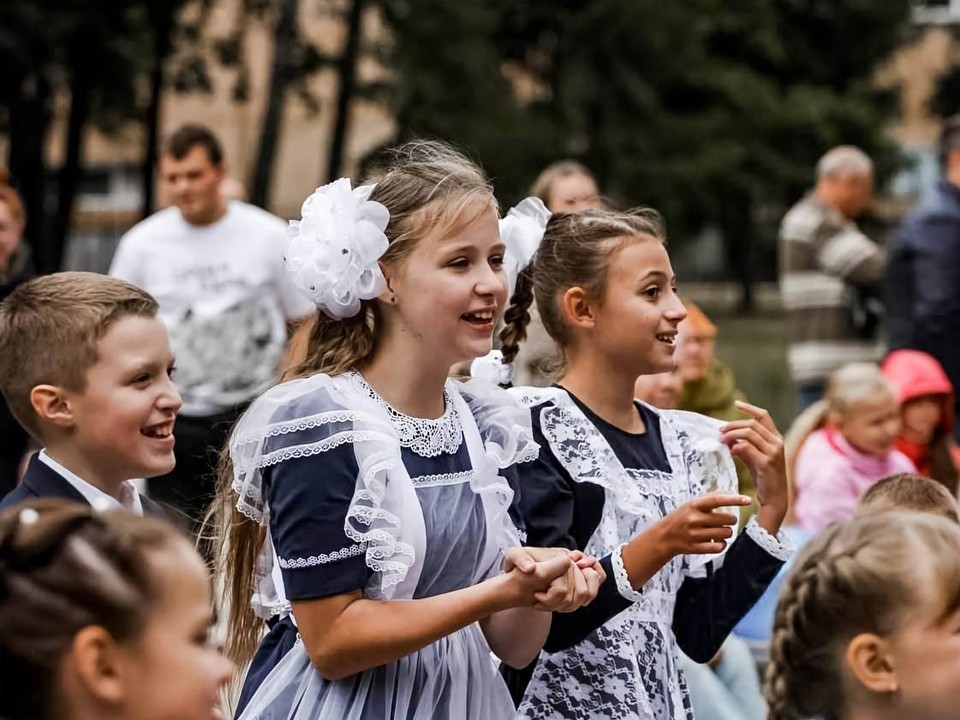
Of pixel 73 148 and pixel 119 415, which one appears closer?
pixel 119 415

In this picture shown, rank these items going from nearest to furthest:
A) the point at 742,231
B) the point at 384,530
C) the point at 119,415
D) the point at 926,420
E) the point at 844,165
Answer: the point at 384,530 → the point at 119,415 → the point at 926,420 → the point at 844,165 → the point at 742,231

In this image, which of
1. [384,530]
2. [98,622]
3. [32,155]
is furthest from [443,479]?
[32,155]

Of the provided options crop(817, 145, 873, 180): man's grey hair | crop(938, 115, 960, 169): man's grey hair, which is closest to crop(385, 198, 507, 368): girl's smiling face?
crop(938, 115, 960, 169): man's grey hair

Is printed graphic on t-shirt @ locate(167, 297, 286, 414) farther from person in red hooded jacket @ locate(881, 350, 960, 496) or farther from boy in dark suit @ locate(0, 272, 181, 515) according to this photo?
boy in dark suit @ locate(0, 272, 181, 515)

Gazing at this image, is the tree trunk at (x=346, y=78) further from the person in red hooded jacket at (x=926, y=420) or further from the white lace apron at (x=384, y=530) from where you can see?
the white lace apron at (x=384, y=530)

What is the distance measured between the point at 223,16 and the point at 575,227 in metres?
27.5

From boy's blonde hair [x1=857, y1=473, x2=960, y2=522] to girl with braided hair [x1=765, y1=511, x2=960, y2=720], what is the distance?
4.35 ft

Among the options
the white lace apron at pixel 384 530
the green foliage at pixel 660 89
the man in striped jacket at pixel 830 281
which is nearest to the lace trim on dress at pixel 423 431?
the white lace apron at pixel 384 530

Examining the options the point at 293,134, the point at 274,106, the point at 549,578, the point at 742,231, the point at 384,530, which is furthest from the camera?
A: the point at 293,134

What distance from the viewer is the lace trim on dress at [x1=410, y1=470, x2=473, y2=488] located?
3.26 metres

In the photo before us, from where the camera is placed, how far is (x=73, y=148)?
20.6 m

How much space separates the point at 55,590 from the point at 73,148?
19156 millimetres

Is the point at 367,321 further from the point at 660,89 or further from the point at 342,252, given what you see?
the point at 660,89

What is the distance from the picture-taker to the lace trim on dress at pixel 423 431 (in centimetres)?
329
